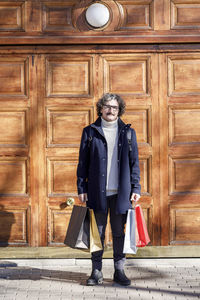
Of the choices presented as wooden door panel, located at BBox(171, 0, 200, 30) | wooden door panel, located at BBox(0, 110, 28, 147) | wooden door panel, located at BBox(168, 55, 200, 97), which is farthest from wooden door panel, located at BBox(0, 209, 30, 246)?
wooden door panel, located at BBox(171, 0, 200, 30)

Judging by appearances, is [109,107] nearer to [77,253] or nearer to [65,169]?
[65,169]

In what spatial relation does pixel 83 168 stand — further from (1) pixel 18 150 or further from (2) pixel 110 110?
(1) pixel 18 150

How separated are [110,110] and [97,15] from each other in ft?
4.95

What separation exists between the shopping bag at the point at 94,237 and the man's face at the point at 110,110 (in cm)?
95

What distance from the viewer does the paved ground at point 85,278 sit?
210 inches

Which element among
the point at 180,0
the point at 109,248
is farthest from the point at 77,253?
the point at 180,0

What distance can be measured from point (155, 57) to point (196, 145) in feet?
3.83

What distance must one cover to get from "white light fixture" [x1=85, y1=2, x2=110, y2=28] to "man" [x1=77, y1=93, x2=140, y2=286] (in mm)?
1302

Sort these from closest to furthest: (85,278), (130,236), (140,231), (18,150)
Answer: (130,236), (140,231), (85,278), (18,150)

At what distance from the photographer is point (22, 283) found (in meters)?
5.72

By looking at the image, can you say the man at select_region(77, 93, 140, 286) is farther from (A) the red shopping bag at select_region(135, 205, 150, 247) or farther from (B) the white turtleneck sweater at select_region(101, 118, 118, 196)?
(A) the red shopping bag at select_region(135, 205, 150, 247)

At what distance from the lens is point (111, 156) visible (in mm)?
5586

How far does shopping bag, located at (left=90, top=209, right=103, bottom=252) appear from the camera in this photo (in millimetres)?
5426

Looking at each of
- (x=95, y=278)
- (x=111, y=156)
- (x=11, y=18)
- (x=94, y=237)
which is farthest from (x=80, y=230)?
(x=11, y=18)
